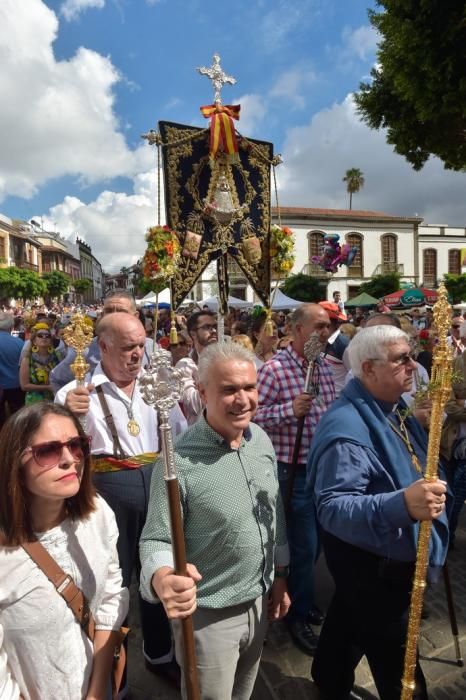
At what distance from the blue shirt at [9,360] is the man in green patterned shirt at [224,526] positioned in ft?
15.0

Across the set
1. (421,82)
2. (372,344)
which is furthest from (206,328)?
(421,82)

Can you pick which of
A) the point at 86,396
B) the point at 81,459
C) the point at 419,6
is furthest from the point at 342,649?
the point at 419,6

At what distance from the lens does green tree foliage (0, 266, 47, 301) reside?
4256 centimetres

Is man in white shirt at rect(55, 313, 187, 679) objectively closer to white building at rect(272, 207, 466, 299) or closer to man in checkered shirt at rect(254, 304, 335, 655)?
man in checkered shirt at rect(254, 304, 335, 655)

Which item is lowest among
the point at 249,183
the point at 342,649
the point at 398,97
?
the point at 342,649

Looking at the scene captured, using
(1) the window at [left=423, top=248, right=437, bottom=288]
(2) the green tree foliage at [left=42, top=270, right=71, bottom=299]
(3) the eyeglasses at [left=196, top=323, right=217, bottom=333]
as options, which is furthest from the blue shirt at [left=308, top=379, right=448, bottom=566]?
(2) the green tree foliage at [left=42, top=270, right=71, bottom=299]

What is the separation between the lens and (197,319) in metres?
4.30

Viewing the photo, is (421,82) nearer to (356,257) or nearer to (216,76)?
(216,76)

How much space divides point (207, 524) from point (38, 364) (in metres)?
4.21

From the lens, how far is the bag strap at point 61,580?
57.0 inches

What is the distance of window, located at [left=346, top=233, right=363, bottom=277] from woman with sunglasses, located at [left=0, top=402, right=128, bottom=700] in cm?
3968

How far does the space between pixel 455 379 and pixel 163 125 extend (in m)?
4.11

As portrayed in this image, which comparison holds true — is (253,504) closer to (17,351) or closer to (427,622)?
(427,622)

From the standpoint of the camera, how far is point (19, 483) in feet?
4.90
